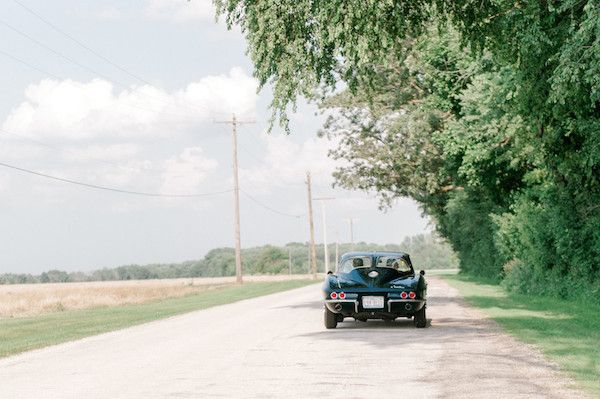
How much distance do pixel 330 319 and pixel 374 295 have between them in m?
→ 1.15

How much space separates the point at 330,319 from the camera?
18562mm

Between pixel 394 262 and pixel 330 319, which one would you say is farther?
pixel 394 262

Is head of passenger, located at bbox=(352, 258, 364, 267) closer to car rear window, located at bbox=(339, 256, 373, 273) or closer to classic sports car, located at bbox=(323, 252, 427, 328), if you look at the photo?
car rear window, located at bbox=(339, 256, 373, 273)

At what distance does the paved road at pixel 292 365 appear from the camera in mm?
9906

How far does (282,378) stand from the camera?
35.7ft

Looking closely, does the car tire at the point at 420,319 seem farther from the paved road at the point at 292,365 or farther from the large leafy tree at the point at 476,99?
the large leafy tree at the point at 476,99

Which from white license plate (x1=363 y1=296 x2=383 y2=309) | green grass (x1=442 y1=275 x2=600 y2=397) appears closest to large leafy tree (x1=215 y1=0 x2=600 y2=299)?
green grass (x1=442 y1=275 x2=600 y2=397)

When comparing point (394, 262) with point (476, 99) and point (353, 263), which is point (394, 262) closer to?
point (353, 263)

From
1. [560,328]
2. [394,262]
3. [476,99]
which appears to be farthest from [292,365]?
[476,99]

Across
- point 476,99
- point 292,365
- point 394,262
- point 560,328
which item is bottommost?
point 292,365

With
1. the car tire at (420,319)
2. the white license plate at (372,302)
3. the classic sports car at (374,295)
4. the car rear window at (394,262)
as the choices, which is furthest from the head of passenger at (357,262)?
the car tire at (420,319)

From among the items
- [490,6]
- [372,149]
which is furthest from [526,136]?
[372,149]

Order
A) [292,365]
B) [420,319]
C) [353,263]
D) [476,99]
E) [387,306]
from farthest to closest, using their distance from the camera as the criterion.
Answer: [476,99] → [353,263] → [420,319] → [387,306] → [292,365]

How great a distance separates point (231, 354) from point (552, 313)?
11.6 m
